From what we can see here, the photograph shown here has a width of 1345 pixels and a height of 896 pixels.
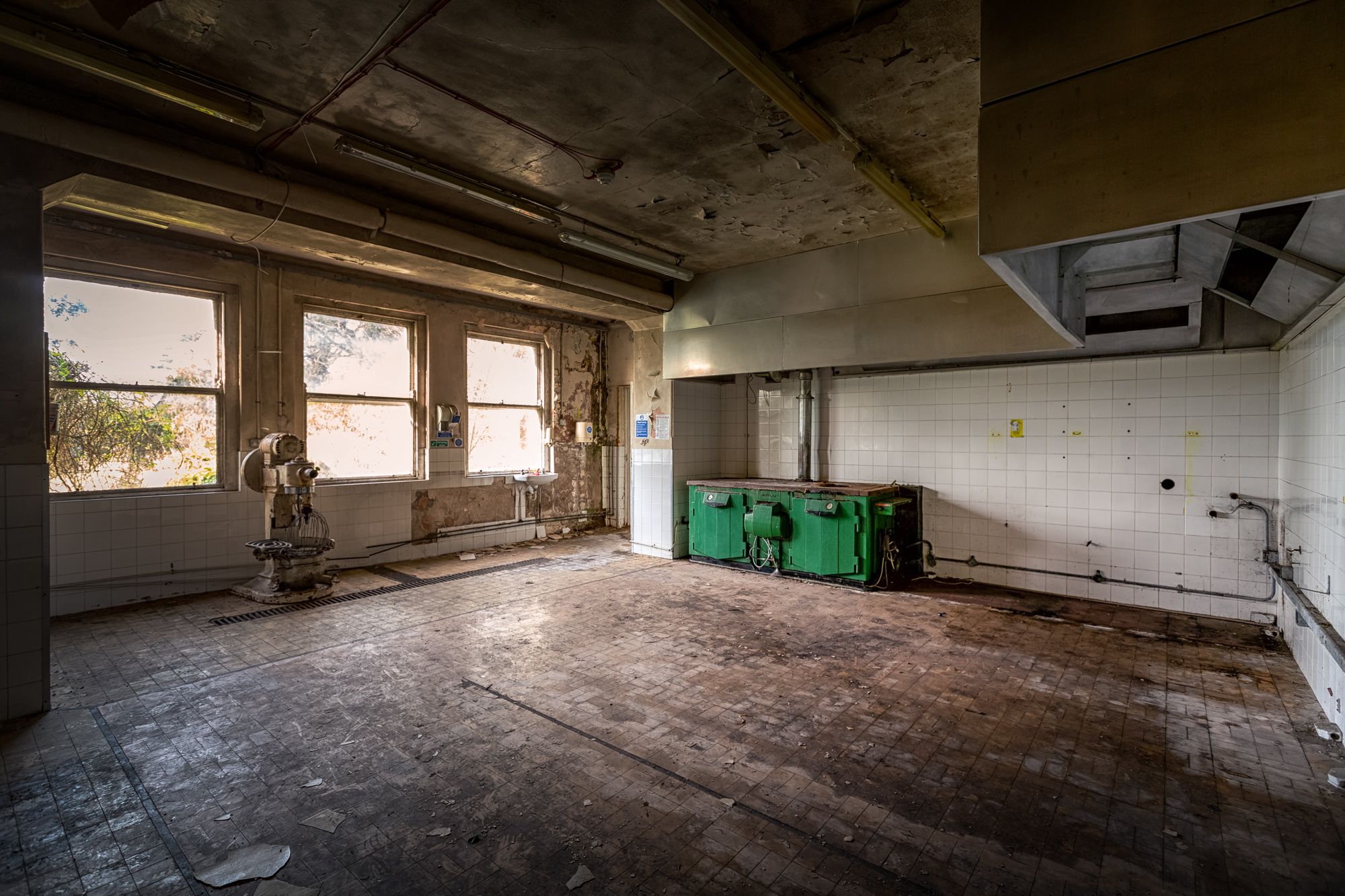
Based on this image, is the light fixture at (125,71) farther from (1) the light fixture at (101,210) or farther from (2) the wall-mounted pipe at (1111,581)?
(2) the wall-mounted pipe at (1111,581)

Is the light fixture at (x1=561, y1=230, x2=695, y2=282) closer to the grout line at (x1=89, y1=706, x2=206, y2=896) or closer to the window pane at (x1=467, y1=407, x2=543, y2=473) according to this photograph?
the window pane at (x1=467, y1=407, x2=543, y2=473)

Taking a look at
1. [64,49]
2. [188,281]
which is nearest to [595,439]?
[188,281]

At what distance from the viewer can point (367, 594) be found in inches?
215

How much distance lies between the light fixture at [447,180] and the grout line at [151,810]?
3364mm

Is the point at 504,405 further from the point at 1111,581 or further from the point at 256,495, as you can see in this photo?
the point at 1111,581

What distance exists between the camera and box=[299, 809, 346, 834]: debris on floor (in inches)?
87.4

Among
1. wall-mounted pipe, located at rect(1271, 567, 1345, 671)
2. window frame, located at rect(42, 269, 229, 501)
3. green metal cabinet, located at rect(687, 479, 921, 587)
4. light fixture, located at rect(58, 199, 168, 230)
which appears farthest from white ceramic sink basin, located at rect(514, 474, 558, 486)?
wall-mounted pipe, located at rect(1271, 567, 1345, 671)

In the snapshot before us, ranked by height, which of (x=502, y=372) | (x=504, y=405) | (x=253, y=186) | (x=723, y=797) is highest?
(x=253, y=186)

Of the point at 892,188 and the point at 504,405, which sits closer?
the point at 892,188

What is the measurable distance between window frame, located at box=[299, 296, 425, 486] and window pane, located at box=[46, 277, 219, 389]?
0.75 metres

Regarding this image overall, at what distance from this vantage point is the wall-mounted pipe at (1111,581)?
14.8ft

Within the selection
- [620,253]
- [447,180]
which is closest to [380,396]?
[620,253]

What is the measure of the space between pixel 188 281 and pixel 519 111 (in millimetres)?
4035

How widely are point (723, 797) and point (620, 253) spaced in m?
4.46
